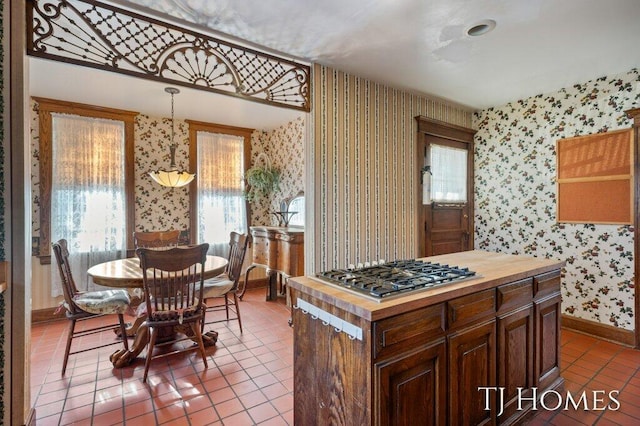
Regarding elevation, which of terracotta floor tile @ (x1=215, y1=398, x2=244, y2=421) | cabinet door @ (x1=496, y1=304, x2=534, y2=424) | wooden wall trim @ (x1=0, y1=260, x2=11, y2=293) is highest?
wooden wall trim @ (x1=0, y1=260, x2=11, y2=293)

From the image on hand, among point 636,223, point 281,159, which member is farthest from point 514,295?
point 281,159

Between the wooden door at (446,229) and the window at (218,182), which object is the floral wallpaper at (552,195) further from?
the window at (218,182)

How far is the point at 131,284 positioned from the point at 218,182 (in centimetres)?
255

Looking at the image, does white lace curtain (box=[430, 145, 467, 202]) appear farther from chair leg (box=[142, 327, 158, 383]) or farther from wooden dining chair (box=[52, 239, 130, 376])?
wooden dining chair (box=[52, 239, 130, 376])

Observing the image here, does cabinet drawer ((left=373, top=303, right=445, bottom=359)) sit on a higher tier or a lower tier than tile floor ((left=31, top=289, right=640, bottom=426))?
higher

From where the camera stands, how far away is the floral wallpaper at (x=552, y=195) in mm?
2990

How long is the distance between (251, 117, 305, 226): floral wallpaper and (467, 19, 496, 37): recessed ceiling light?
2.58m

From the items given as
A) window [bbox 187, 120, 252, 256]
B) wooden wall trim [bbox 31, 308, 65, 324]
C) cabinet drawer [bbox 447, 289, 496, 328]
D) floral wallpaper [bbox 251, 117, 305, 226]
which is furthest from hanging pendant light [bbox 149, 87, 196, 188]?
cabinet drawer [bbox 447, 289, 496, 328]

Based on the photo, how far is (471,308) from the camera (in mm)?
1545

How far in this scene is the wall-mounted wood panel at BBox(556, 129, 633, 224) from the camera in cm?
294

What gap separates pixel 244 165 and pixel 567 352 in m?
4.62

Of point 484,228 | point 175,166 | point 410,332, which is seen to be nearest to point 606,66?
point 484,228

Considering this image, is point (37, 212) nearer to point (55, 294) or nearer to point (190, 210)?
point (55, 294)

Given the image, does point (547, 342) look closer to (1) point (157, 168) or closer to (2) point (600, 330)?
(2) point (600, 330)
